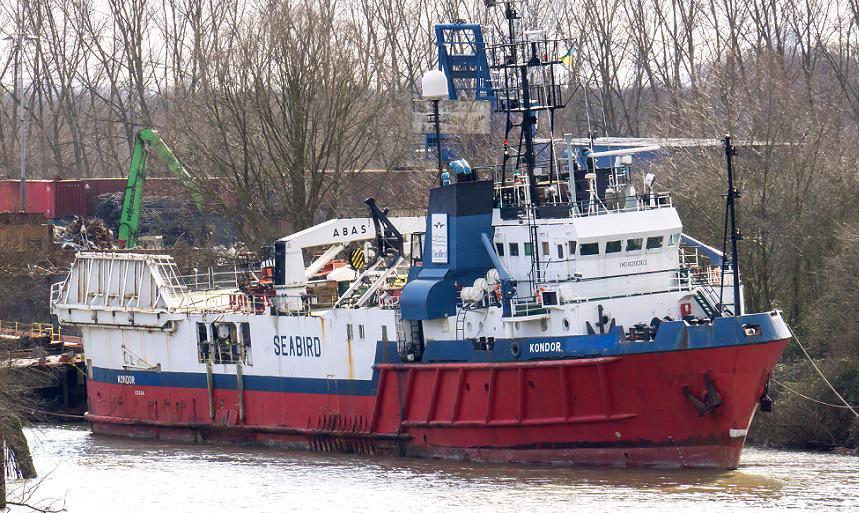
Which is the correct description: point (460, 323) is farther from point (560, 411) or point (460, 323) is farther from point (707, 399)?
point (707, 399)

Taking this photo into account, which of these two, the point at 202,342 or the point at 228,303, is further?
the point at 228,303

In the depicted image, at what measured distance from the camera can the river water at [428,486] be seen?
2830cm

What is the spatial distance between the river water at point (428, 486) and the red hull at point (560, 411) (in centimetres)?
41

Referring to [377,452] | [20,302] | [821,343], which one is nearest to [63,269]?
[20,302]

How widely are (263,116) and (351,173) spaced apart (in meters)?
4.37

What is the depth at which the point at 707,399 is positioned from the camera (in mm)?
30172

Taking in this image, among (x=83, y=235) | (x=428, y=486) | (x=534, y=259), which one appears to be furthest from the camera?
(x=83, y=235)

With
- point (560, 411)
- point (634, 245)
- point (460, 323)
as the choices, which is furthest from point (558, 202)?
point (560, 411)

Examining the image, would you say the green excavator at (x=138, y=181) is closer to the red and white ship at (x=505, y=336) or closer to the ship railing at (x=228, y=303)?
the ship railing at (x=228, y=303)

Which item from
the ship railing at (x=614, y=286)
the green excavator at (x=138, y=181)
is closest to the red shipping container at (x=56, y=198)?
the green excavator at (x=138, y=181)

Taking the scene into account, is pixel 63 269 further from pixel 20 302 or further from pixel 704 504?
pixel 704 504

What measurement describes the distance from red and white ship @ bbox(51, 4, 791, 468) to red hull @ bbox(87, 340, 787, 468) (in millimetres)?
34

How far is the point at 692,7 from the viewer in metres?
74.1

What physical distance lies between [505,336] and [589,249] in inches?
99.8
